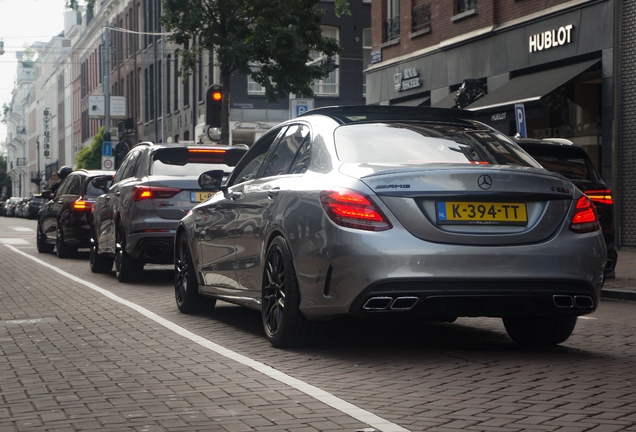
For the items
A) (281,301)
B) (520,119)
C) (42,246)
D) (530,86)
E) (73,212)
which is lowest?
(42,246)

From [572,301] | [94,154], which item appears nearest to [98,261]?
[572,301]

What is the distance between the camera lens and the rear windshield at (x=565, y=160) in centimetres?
1212

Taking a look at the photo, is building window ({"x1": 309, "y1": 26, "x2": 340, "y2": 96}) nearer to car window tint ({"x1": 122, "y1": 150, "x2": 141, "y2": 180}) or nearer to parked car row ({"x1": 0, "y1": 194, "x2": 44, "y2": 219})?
parked car row ({"x1": 0, "y1": 194, "x2": 44, "y2": 219})

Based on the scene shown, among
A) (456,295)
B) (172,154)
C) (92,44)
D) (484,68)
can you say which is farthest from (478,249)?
(92,44)

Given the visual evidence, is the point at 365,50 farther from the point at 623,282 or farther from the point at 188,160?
the point at 188,160

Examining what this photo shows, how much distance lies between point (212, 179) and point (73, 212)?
10186 mm

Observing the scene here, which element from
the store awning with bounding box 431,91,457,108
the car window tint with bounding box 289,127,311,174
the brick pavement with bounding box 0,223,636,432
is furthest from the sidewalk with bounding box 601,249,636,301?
the store awning with bounding box 431,91,457,108

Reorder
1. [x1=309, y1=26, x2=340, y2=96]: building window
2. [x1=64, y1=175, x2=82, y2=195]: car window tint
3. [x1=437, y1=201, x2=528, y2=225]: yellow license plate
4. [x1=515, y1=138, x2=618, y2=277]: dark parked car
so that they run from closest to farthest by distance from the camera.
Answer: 1. [x1=437, y1=201, x2=528, y2=225]: yellow license plate
2. [x1=515, y1=138, x2=618, y2=277]: dark parked car
3. [x1=64, y1=175, x2=82, y2=195]: car window tint
4. [x1=309, y1=26, x2=340, y2=96]: building window

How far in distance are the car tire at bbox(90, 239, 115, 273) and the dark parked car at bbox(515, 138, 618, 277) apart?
6.27 meters

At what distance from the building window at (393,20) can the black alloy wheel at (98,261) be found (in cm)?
1718

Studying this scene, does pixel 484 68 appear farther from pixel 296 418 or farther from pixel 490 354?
pixel 296 418

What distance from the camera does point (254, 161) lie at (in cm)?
875

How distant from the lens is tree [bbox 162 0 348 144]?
91.3ft

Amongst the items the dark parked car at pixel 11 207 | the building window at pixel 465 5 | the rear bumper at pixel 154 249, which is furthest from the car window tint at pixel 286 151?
the dark parked car at pixel 11 207
